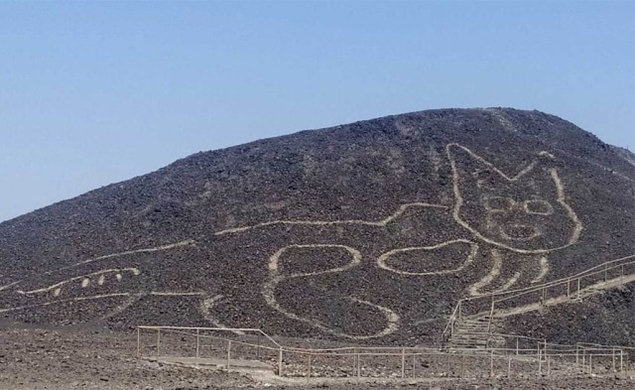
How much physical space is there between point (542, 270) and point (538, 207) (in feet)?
20.1

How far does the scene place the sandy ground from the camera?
1107 inches

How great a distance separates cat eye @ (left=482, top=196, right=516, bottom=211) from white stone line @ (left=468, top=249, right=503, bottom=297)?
417cm

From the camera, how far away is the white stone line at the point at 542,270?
5006 centimetres

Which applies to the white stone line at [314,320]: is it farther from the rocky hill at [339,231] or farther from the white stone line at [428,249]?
the white stone line at [428,249]

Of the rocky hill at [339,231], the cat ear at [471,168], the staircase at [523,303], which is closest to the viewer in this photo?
the staircase at [523,303]

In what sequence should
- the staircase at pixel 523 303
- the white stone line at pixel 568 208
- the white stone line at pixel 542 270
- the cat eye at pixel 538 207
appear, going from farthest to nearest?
the cat eye at pixel 538 207
the white stone line at pixel 568 208
the white stone line at pixel 542 270
the staircase at pixel 523 303

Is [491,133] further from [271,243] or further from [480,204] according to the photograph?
[271,243]

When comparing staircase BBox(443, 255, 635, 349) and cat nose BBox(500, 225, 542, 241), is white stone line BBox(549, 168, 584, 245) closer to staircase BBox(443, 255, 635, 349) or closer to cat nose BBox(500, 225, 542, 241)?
cat nose BBox(500, 225, 542, 241)

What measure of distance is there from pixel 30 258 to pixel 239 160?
12.5m

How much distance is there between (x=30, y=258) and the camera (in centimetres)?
5428

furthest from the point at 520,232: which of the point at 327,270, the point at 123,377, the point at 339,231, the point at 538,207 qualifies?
the point at 123,377

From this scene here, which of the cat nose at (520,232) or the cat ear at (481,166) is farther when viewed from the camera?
the cat ear at (481,166)

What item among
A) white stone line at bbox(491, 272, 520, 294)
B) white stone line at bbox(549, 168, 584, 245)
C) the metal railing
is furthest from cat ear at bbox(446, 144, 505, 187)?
the metal railing

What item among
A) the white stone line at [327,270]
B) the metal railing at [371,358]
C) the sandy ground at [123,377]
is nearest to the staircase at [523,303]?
the metal railing at [371,358]
